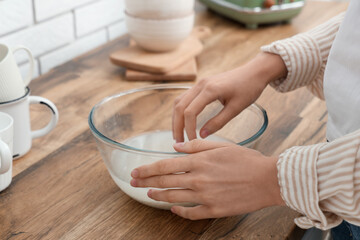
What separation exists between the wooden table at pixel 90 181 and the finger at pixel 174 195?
58 mm

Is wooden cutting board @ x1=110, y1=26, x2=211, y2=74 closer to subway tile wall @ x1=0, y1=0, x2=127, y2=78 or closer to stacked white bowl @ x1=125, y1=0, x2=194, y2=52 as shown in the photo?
stacked white bowl @ x1=125, y1=0, x2=194, y2=52

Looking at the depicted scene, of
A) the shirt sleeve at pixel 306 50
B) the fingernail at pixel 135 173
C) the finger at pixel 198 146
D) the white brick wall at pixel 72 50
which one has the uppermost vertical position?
the shirt sleeve at pixel 306 50

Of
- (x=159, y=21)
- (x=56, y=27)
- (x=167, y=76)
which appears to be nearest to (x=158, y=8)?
(x=159, y=21)

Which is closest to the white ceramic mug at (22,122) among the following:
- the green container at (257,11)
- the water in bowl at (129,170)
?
the water in bowl at (129,170)

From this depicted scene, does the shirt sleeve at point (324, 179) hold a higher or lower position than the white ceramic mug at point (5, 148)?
higher

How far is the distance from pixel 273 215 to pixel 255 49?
770mm

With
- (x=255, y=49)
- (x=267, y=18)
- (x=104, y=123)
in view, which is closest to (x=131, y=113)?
(x=104, y=123)

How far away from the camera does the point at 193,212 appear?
25.5 inches

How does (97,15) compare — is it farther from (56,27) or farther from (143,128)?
(143,128)

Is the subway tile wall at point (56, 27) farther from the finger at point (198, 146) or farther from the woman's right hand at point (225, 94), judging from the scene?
the finger at point (198, 146)

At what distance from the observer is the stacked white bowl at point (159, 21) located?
1.19 metres

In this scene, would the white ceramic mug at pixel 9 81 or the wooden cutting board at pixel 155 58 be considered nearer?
the white ceramic mug at pixel 9 81

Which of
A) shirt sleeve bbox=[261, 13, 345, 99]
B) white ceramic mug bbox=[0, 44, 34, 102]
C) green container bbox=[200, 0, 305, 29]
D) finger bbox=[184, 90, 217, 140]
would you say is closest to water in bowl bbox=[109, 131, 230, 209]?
finger bbox=[184, 90, 217, 140]

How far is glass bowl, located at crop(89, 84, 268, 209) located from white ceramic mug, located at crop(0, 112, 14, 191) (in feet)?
0.40
